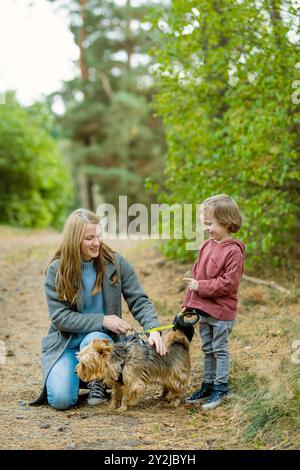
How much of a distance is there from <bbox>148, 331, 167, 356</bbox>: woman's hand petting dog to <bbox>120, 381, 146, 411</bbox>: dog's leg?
0.86 feet

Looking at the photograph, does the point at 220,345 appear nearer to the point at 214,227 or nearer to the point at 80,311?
the point at 214,227

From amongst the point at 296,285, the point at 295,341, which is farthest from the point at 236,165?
the point at 295,341

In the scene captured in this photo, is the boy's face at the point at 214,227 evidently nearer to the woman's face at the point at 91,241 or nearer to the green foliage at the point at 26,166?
the woman's face at the point at 91,241

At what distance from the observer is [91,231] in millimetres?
4316

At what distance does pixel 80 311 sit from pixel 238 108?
411cm

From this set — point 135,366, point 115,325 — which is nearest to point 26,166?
point 115,325

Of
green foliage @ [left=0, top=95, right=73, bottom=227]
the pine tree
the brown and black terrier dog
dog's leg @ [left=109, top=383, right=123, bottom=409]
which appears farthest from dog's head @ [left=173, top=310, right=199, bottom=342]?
the pine tree

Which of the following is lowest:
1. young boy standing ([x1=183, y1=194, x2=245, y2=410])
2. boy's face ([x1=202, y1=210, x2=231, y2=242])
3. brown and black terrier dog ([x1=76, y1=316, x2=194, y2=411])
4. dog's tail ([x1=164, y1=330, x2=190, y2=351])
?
brown and black terrier dog ([x1=76, y1=316, x2=194, y2=411])

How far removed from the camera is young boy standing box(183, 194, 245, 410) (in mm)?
4035

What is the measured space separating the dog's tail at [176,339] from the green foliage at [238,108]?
2558mm

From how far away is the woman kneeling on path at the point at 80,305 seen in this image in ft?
14.0

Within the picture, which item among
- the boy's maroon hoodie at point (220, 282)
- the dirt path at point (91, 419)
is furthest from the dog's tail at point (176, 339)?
the dirt path at point (91, 419)

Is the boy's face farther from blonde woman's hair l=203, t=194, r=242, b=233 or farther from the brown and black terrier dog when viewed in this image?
the brown and black terrier dog
